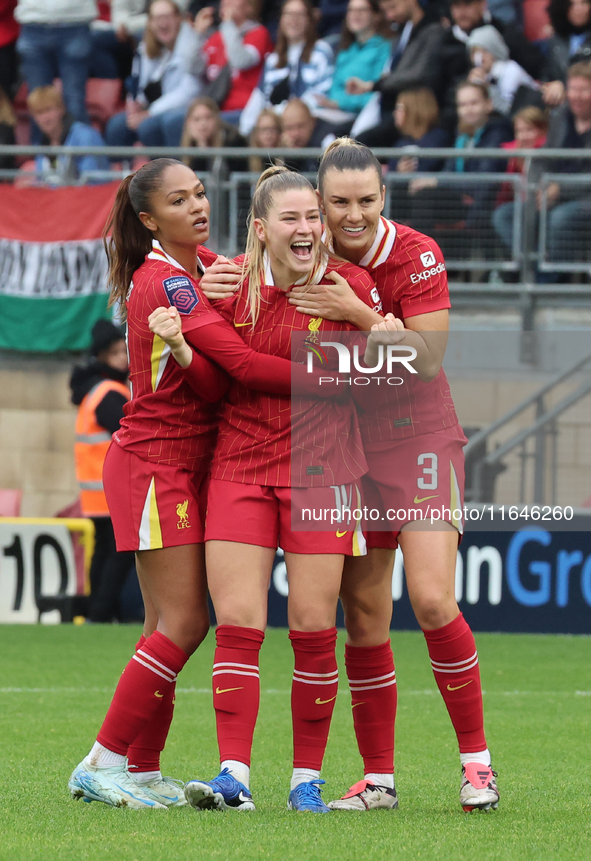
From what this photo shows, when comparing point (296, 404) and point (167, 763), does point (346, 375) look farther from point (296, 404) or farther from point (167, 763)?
point (167, 763)

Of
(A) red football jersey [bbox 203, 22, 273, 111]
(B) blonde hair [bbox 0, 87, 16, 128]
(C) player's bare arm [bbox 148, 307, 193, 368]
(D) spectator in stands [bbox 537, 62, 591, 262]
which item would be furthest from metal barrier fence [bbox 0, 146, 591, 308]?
(C) player's bare arm [bbox 148, 307, 193, 368]

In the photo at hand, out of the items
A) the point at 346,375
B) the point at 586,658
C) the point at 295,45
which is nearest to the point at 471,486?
the point at 586,658

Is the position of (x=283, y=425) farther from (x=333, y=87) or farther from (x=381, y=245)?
(x=333, y=87)

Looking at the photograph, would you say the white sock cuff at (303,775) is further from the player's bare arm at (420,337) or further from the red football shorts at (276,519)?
the player's bare arm at (420,337)

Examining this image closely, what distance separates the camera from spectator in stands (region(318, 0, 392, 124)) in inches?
462

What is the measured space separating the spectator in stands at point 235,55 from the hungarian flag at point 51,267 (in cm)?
200

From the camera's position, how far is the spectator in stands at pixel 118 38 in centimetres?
1332

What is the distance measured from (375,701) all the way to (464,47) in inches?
324

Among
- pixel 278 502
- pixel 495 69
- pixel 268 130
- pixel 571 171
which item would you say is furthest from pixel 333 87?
pixel 278 502

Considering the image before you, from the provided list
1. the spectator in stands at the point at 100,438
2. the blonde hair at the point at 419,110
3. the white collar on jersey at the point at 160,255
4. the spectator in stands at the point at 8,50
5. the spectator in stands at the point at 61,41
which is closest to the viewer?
the white collar on jersey at the point at 160,255

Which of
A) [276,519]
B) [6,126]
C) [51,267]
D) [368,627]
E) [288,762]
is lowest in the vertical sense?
[288,762]

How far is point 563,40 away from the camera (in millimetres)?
11320

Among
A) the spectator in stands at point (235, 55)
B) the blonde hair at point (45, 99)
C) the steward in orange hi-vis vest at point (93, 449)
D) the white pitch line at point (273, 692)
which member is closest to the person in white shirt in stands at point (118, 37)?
the spectator in stands at point (235, 55)

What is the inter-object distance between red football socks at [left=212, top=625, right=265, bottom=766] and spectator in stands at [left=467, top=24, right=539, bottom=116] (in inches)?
321
